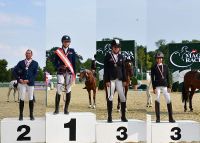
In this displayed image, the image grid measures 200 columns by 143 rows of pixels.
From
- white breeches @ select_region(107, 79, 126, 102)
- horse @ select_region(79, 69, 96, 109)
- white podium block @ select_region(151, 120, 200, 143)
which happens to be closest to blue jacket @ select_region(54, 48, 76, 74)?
white breeches @ select_region(107, 79, 126, 102)

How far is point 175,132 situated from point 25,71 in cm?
310

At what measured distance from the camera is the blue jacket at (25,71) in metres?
8.41

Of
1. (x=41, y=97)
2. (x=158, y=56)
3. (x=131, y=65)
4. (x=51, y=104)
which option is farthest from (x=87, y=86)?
(x=158, y=56)

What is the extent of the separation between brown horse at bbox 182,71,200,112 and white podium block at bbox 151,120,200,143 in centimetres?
373

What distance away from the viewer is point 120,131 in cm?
813

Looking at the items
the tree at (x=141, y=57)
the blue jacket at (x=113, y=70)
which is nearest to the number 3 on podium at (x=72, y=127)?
the blue jacket at (x=113, y=70)

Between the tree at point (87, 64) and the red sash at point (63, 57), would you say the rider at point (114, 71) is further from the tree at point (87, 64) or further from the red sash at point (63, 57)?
the tree at point (87, 64)

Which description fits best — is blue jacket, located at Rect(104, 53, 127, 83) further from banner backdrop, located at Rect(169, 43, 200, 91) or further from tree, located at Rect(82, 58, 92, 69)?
banner backdrop, located at Rect(169, 43, 200, 91)

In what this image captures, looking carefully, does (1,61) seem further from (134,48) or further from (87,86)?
(87,86)

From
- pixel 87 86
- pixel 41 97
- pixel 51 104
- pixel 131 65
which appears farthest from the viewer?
pixel 87 86

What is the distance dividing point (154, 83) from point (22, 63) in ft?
8.50

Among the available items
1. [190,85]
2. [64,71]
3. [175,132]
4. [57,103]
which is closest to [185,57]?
[190,85]

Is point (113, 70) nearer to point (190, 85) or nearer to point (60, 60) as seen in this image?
point (60, 60)

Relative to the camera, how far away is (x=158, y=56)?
8.29 metres
